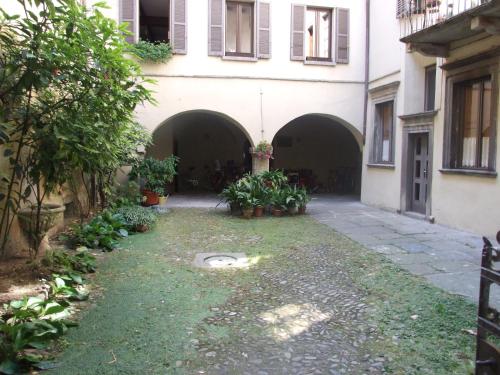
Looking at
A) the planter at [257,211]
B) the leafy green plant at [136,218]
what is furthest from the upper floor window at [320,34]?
the leafy green plant at [136,218]

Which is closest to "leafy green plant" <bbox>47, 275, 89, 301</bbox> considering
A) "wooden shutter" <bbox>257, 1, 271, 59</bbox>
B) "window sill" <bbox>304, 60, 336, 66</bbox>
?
"wooden shutter" <bbox>257, 1, 271, 59</bbox>

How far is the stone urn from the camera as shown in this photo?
16.0 feet

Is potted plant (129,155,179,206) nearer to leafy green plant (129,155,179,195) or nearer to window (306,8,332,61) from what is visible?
leafy green plant (129,155,179,195)

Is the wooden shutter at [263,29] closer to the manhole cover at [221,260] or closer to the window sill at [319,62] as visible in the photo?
the window sill at [319,62]

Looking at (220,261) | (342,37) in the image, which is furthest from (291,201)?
(342,37)

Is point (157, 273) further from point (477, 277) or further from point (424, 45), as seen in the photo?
point (424, 45)

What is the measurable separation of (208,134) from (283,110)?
217 inches

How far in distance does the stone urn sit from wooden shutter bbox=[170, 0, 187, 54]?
6.65m

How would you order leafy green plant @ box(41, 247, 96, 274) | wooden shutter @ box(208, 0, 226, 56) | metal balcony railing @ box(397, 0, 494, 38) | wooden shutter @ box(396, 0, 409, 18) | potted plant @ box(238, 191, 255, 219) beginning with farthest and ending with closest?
wooden shutter @ box(208, 0, 226, 56) → wooden shutter @ box(396, 0, 409, 18) → potted plant @ box(238, 191, 255, 219) → metal balcony railing @ box(397, 0, 494, 38) → leafy green plant @ box(41, 247, 96, 274)

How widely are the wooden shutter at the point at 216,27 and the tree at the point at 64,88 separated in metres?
6.51

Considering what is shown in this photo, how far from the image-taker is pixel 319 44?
11.5 metres

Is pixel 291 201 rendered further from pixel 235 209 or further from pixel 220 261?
pixel 220 261

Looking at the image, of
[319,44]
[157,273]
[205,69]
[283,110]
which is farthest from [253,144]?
[157,273]

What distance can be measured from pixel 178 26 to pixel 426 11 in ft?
18.8
